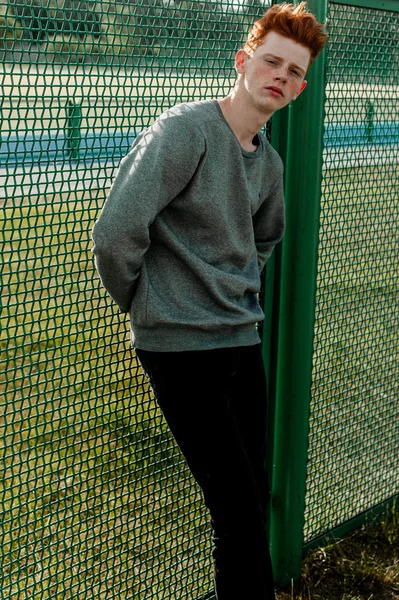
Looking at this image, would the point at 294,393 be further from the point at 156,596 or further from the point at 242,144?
the point at 242,144

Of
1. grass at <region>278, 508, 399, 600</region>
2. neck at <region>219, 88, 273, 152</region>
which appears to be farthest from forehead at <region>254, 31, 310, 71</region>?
grass at <region>278, 508, 399, 600</region>

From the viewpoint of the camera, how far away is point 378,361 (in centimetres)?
389

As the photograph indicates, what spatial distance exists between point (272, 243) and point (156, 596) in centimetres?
135

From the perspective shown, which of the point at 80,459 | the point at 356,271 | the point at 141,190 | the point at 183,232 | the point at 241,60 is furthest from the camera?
the point at 356,271

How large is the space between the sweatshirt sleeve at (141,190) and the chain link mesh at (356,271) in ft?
3.83

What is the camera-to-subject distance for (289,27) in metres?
2.39

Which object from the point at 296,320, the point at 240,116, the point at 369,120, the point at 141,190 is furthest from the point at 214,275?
the point at 369,120

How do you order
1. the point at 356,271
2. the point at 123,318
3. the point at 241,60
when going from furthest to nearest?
the point at 356,271
the point at 123,318
the point at 241,60

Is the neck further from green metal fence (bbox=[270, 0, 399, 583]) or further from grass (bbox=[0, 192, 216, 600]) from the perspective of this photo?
green metal fence (bbox=[270, 0, 399, 583])

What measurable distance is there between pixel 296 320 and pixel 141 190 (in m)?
1.22

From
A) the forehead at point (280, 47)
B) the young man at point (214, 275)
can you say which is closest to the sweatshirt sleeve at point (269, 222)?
the young man at point (214, 275)

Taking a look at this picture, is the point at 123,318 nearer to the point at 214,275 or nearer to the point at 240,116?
the point at 214,275

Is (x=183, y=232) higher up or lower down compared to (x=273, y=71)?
lower down

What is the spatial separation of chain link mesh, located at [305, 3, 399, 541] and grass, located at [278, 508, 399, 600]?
12cm
